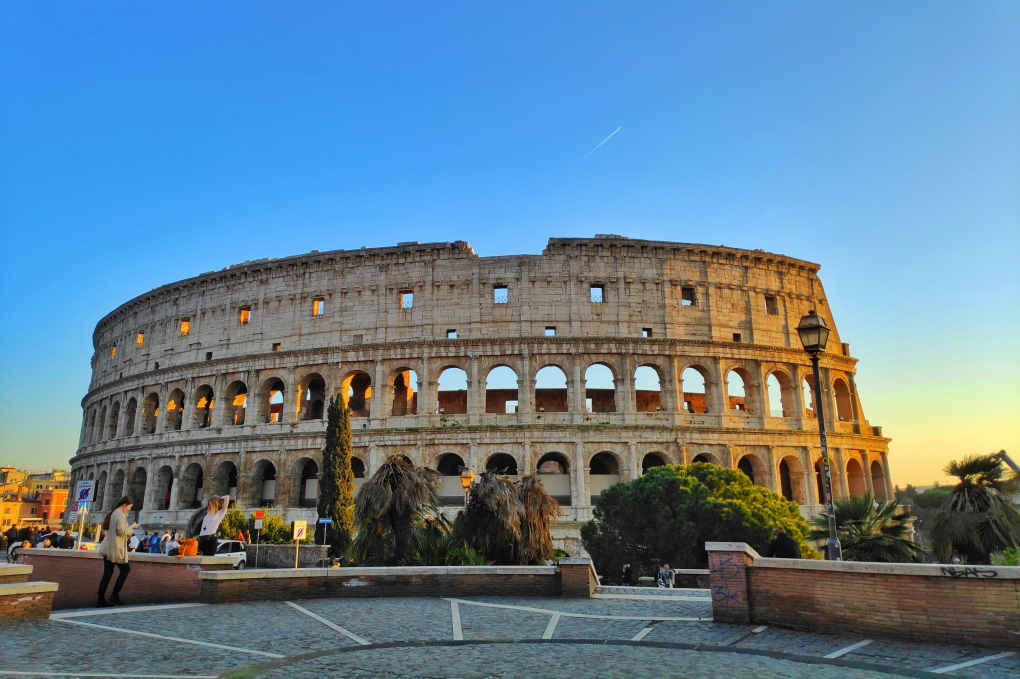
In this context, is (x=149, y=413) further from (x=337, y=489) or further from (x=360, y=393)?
(x=337, y=489)

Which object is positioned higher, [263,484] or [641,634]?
[263,484]

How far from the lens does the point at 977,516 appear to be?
21219mm

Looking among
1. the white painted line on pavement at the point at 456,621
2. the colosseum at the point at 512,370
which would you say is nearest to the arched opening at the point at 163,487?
the colosseum at the point at 512,370

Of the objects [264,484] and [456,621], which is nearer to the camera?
[456,621]

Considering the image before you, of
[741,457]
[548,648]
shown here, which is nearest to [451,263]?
[741,457]

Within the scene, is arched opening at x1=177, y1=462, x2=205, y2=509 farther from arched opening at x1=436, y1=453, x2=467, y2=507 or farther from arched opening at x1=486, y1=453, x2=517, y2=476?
arched opening at x1=486, y1=453, x2=517, y2=476

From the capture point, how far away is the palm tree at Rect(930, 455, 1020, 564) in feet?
68.9

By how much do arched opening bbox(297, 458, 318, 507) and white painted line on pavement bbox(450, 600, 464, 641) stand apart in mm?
28163

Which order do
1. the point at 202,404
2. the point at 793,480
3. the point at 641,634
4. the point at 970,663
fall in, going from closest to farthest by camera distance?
the point at 970,663, the point at 641,634, the point at 793,480, the point at 202,404

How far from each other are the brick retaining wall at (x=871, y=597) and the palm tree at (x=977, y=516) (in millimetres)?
15662

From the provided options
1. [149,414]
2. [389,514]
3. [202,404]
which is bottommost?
[389,514]

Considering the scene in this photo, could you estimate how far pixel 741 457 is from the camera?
3684 cm

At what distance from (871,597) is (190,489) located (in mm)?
41338

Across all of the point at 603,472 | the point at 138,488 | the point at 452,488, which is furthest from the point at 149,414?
the point at 603,472
